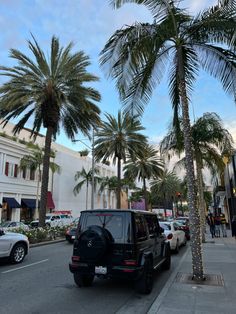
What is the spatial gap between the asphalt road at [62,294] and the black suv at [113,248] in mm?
442

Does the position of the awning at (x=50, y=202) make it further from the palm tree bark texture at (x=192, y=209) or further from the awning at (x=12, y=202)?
the palm tree bark texture at (x=192, y=209)

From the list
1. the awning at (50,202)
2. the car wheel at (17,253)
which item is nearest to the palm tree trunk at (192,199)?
the car wheel at (17,253)

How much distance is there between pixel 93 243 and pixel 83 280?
1.49 m

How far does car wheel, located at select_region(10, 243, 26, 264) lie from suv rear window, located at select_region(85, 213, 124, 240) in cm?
510

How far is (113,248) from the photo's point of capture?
7.04 metres

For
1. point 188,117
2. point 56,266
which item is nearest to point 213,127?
point 188,117

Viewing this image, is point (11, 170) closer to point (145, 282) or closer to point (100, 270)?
point (100, 270)

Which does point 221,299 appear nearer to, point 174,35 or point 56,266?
point 56,266

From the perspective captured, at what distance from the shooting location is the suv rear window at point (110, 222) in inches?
283

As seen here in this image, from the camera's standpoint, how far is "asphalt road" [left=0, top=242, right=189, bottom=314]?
617 cm

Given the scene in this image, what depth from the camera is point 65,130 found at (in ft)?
78.3

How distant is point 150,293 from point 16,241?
19.6 feet

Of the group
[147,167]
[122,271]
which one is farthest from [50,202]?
[122,271]

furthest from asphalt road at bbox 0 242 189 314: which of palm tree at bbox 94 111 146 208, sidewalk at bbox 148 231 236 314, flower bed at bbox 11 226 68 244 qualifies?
palm tree at bbox 94 111 146 208
